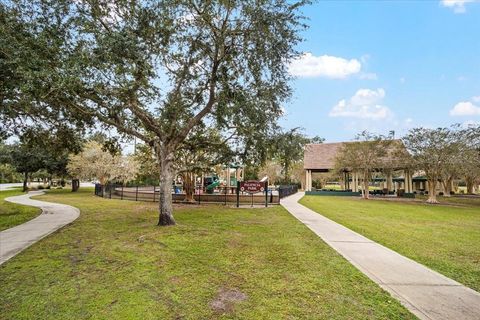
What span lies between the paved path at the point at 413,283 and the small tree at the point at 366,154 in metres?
20.3

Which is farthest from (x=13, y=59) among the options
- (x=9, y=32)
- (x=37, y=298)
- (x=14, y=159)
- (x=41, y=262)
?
(x=14, y=159)

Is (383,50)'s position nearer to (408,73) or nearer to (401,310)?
(408,73)

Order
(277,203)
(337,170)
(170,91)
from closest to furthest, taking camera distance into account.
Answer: (170,91)
(277,203)
(337,170)

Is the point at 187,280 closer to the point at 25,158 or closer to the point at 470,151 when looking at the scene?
the point at 470,151

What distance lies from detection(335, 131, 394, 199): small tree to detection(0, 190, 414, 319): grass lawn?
801 inches

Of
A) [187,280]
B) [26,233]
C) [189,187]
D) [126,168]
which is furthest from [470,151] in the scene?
[126,168]

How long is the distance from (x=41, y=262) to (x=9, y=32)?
19.1 feet

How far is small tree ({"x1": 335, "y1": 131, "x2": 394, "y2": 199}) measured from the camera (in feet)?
85.9

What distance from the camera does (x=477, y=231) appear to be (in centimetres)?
1032

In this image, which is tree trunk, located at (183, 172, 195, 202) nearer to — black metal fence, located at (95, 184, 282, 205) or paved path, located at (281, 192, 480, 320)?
black metal fence, located at (95, 184, 282, 205)

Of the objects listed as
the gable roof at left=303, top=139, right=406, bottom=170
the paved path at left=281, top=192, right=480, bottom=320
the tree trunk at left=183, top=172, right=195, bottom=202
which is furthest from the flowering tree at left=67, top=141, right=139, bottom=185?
the paved path at left=281, top=192, right=480, bottom=320

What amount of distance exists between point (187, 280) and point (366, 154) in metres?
25.0

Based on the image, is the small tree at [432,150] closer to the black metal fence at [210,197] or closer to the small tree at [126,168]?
the black metal fence at [210,197]

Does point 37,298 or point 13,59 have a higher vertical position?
point 13,59
